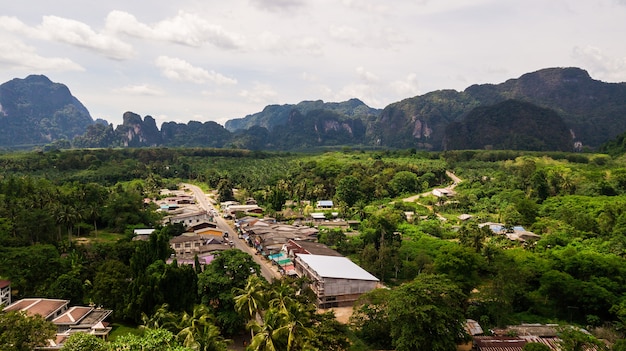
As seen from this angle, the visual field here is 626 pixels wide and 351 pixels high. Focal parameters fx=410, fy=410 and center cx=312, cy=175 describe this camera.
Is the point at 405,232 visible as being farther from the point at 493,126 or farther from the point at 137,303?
the point at 493,126

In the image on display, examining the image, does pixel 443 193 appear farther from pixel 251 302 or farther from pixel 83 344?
pixel 83 344

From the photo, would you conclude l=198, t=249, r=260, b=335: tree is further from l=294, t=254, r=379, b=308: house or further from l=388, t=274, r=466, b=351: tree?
l=388, t=274, r=466, b=351: tree

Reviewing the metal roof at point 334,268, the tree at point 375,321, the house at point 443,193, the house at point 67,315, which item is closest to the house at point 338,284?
the metal roof at point 334,268

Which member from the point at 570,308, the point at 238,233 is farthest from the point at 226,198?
the point at 570,308

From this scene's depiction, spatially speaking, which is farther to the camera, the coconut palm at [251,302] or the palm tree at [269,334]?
the coconut palm at [251,302]

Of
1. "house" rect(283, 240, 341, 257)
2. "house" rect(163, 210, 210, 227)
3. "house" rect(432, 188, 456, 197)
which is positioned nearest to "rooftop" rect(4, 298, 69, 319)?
"house" rect(283, 240, 341, 257)

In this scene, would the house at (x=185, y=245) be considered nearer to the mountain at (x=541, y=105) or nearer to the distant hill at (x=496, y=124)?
the distant hill at (x=496, y=124)
